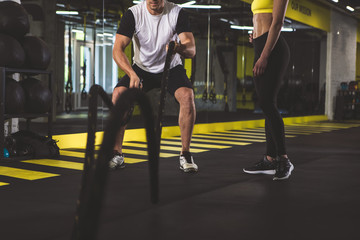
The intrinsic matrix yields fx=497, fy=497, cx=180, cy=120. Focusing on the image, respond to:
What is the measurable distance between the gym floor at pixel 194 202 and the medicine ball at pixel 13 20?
1144 mm

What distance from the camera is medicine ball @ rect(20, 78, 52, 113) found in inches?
176

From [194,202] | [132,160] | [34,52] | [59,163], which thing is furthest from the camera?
[132,160]

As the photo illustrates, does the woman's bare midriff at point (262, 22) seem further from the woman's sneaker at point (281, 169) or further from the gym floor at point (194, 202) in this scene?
the gym floor at point (194, 202)

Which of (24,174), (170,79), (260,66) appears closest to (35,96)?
(24,174)

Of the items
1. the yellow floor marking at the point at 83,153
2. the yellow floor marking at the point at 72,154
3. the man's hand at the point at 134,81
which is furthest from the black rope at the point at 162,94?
the yellow floor marking at the point at 72,154

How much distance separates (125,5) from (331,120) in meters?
8.86

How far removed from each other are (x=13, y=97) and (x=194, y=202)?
2.26 metres

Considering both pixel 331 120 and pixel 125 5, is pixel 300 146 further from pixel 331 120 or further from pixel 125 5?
pixel 331 120

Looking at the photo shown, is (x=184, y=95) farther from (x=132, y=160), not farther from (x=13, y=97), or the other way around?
(x=13, y=97)

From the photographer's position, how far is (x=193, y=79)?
8695mm

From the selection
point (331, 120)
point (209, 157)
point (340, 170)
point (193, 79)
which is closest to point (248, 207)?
point (340, 170)

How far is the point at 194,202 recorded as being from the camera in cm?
275

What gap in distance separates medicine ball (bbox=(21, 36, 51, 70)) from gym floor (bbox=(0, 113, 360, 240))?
88cm

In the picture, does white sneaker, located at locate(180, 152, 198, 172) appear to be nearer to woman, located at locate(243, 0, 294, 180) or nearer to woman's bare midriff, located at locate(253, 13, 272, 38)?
woman, located at locate(243, 0, 294, 180)
